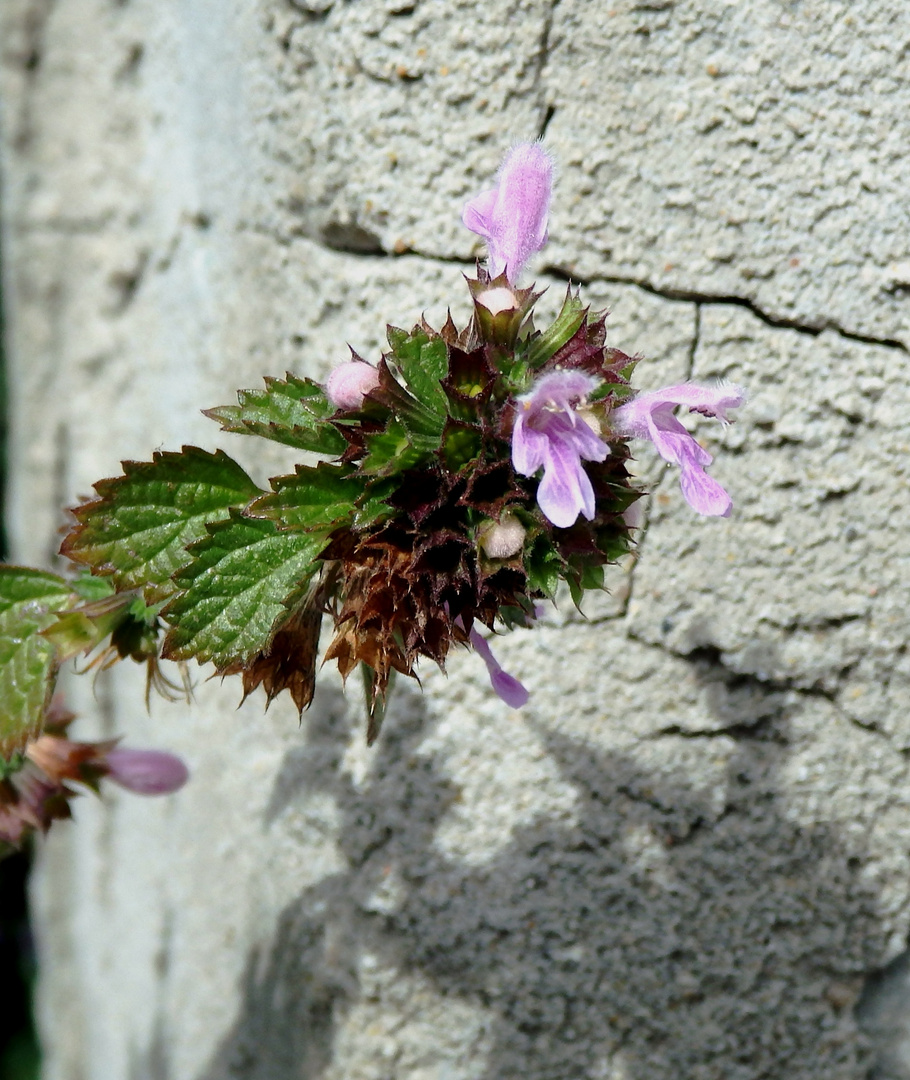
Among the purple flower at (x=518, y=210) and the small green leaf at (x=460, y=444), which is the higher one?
the purple flower at (x=518, y=210)

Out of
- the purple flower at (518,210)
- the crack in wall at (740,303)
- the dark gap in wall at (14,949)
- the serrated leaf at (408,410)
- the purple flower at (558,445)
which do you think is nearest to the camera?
the purple flower at (558,445)

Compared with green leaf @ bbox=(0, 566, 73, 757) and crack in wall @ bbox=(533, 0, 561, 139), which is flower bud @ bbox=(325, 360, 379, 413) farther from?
crack in wall @ bbox=(533, 0, 561, 139)

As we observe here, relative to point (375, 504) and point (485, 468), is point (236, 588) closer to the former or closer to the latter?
point (375, 504)

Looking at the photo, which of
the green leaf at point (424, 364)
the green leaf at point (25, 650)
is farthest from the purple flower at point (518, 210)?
the green leaf at point (25, 650)

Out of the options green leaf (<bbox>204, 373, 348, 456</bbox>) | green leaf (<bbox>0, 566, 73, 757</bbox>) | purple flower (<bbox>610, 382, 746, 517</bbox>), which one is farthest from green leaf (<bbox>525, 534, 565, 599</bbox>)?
green leaf (<bbox>0, 566, 73, 757</bbox>)

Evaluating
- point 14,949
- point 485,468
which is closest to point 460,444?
point 485,468

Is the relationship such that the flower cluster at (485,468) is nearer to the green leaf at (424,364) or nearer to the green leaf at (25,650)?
the green leaf at (424,364)

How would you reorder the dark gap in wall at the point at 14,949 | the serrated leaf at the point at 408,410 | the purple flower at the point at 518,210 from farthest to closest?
the dark gap in wall at the point at 14,949, the purple flower at the point at 518,210, the serrated leaf at the point at 408,410
